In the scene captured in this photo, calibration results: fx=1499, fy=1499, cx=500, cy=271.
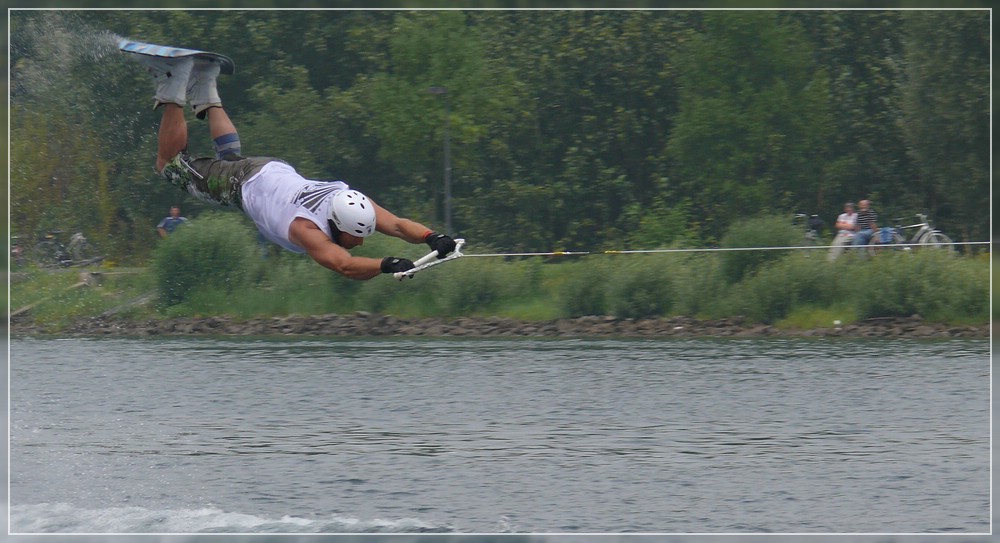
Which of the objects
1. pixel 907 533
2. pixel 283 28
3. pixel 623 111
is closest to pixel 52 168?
pixel 283 28

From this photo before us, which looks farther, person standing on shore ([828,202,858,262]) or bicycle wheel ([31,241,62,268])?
bicycle wheel ([31,241,62,268])

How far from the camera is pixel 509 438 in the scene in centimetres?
1706

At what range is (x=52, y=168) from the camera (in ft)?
107

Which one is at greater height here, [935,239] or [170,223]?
[170,223]

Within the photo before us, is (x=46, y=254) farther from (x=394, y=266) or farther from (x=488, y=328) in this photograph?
(x=394, y=266)

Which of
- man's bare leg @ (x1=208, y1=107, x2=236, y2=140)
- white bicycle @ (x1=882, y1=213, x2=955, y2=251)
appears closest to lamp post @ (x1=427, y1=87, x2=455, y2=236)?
white bicycle @ (x1=882, y1=213, x2=955, y2=251)

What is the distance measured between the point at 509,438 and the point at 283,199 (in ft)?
26.1

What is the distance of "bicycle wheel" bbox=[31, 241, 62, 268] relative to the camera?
103 ft

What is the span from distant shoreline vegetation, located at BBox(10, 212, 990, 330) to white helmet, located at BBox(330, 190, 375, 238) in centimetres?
1596

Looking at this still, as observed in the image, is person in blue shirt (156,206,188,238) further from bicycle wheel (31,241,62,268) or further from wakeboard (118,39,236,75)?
wakeboard (118,39,236,75)

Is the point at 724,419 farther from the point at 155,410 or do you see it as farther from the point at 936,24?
the point at 936,24

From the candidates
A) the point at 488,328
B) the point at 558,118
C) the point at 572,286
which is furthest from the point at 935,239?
the point at 488,328

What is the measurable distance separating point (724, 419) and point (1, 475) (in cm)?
858

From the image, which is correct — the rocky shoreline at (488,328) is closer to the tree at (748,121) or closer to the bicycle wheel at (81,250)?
the bicycle wheel at (81,250)
